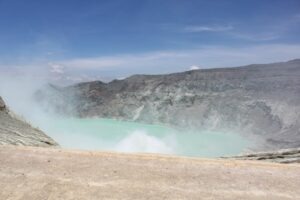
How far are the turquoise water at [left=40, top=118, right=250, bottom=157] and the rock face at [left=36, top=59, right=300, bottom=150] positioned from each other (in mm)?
4280

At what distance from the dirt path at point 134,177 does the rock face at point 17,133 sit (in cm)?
433

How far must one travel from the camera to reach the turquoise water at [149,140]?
225ft

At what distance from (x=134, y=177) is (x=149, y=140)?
68.6 metres

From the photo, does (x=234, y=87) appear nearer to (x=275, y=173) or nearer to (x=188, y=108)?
(x=188, y=108)

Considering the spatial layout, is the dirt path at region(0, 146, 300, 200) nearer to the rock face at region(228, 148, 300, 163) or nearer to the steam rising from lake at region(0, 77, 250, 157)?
the rock face at region(228, 148, 300, 163)

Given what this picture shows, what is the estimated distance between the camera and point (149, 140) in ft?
269

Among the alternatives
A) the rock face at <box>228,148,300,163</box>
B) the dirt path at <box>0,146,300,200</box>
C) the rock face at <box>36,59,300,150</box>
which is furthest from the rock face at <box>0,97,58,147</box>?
the rock face at <box>36,59,300,150</box>

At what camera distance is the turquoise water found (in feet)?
225

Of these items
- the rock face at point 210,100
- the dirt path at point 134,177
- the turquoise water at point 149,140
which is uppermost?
the dirt path at point 134,177

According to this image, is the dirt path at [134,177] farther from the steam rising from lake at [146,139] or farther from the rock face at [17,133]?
the steam rising from lake at [146,139]

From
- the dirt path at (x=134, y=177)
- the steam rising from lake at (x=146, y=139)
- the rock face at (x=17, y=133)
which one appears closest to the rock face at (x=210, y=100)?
the steam rising from lake at (x=146, y=139)

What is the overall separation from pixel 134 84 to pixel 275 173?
330 feet

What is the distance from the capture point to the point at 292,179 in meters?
14.0

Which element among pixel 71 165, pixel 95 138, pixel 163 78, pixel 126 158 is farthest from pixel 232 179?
pixel 163 78
